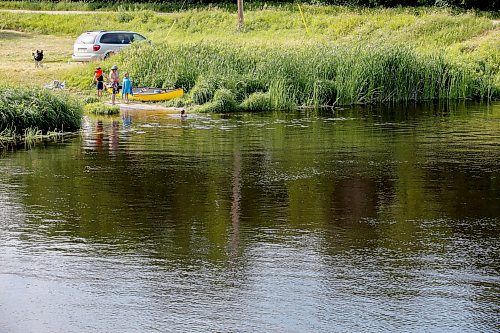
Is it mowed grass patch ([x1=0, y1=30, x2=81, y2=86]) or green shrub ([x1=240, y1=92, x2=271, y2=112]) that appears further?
mowed grass patch ([x1=0, y1=30, x2=81, y2=86])

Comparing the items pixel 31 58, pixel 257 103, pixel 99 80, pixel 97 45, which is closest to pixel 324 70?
pixel 257 103

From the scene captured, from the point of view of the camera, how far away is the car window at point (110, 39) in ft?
149

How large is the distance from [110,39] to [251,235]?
31615mm

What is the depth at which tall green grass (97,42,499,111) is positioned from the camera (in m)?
35.2

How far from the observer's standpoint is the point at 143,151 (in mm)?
24438

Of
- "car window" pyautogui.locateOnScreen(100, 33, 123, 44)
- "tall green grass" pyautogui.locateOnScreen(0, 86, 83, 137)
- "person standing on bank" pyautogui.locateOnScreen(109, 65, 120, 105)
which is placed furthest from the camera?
"car window" pyautogui.locateOnScreen(100, 33, 123, 44)

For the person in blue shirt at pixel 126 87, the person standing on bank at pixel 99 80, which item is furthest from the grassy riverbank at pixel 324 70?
the person in blue shirt at pixel 126 87

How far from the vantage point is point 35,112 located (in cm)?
2773

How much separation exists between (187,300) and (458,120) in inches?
797

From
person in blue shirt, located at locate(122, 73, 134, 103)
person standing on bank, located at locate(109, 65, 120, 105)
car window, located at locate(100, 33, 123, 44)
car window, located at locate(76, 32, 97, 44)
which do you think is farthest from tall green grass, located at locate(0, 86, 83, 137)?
car window, located at locate(100, 33, 123, 44)

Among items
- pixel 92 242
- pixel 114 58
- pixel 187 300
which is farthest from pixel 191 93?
pixel 187 300

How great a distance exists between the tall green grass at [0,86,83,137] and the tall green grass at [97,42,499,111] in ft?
20.8

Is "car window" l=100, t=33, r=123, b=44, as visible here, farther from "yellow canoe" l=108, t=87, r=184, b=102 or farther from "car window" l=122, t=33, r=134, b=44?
"yellow canoe" l=108, t=87, r=184, b=102

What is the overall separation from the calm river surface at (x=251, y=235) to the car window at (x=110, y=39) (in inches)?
762
